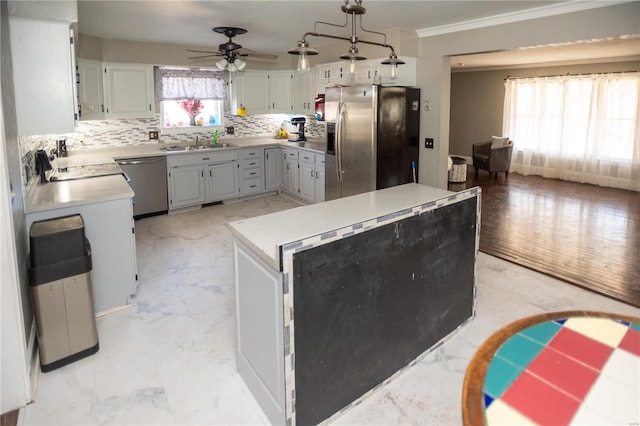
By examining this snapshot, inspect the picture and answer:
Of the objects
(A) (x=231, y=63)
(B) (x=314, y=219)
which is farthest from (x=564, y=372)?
(A) (x=231, y=63)

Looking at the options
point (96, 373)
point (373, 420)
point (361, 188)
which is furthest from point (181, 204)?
point (373, 420)

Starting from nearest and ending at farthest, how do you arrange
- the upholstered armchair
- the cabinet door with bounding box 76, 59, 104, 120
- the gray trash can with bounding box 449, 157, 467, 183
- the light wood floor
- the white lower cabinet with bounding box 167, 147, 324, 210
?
the light wood floor, the cabinet door with bounding box 76, 59, 104, 120, the white lower cabinet with bounding box 167, 147, 324, 210, the gray trash can with bounding box 449, 157, 467, 183, the upholstered armchair

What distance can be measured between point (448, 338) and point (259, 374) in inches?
52.9

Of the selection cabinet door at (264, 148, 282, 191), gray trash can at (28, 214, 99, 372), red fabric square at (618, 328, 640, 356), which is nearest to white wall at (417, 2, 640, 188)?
cabinet door at (264, 148, 282, 191)

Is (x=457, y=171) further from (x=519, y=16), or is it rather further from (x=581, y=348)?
(x=581, y=348)

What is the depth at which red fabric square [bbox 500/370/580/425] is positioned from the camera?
3.43 ft

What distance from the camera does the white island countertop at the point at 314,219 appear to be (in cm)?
198

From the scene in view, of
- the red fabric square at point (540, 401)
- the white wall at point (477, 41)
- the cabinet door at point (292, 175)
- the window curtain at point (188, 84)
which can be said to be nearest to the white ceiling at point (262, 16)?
the white wall at point (477, 41)

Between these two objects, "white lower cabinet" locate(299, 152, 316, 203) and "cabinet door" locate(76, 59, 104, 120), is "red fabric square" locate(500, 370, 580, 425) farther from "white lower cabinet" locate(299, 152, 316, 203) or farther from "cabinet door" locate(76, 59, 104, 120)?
"cabinet door" locate(76, 59, 104, 120)

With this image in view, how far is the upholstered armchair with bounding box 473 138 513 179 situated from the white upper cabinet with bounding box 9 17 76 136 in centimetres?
754

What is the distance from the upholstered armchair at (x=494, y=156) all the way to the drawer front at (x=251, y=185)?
4.71 metres

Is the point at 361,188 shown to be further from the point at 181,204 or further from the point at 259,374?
the point at 259,374

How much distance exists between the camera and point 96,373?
2506 mm

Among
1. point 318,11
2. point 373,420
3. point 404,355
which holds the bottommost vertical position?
point 373,420
